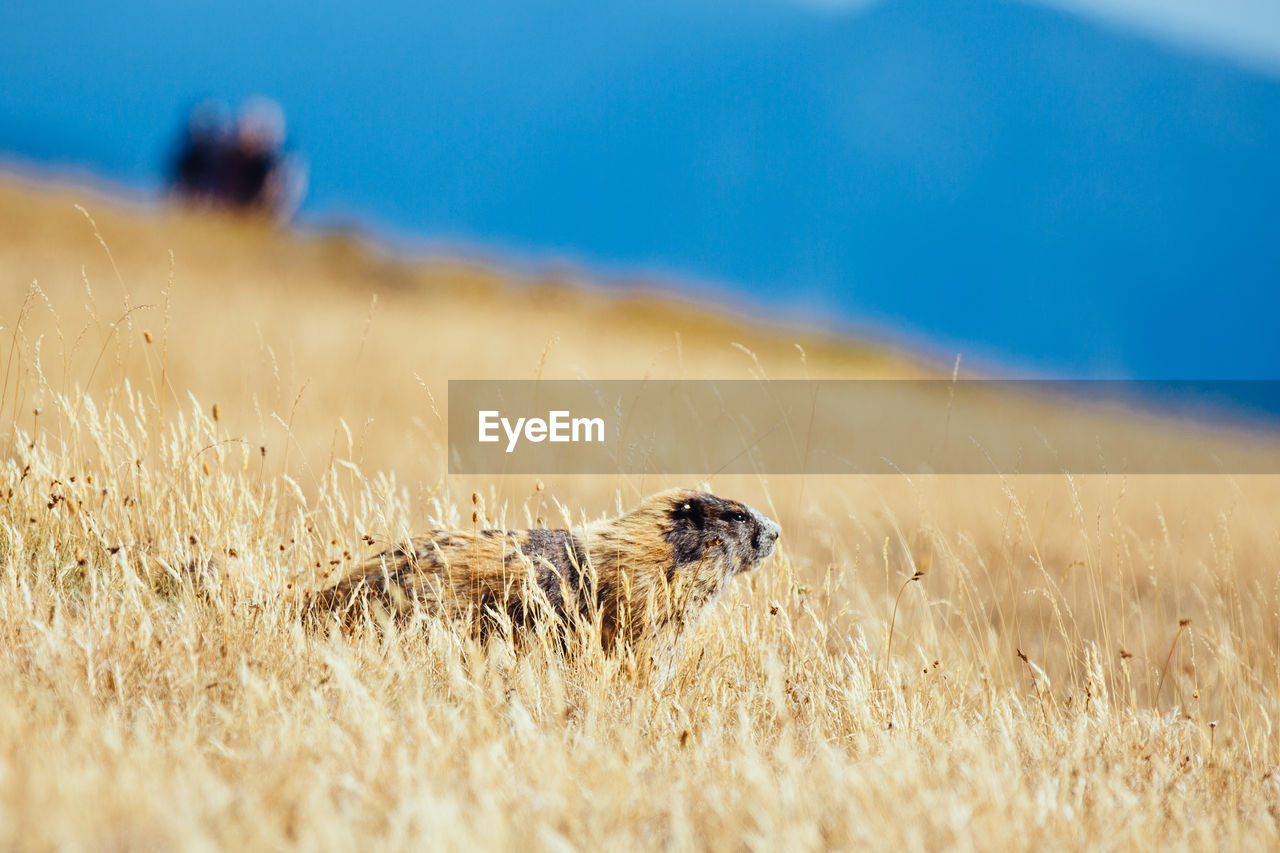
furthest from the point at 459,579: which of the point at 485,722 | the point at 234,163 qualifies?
the point at 234,163

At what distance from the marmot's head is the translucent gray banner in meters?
0.68

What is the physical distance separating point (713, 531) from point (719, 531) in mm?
33

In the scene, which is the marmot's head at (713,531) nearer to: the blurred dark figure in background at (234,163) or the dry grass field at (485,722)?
the dry grass field at (485,722)

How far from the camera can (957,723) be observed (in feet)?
11.3

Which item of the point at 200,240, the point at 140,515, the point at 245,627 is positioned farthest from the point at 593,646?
the point at 200,240

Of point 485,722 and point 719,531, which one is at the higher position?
point 719,531

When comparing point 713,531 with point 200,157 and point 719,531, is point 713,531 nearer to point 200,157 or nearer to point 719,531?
point 719,531

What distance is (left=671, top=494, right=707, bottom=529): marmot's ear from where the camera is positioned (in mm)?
4234

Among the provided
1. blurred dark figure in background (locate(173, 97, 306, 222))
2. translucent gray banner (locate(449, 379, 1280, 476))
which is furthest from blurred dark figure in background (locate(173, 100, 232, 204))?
translucent gray banner (locate(449, 379, 1280, 476))

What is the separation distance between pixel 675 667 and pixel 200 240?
18.1 meters

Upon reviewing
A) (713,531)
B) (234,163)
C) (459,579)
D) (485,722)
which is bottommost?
(485,722)

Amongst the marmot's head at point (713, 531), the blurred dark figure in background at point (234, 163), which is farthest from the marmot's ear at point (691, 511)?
the blurred dark figure in background at point (234, 163)

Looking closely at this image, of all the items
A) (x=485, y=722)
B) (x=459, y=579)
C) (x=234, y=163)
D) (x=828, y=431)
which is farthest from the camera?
(x=234, y=163)

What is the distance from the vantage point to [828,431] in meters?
14.2
